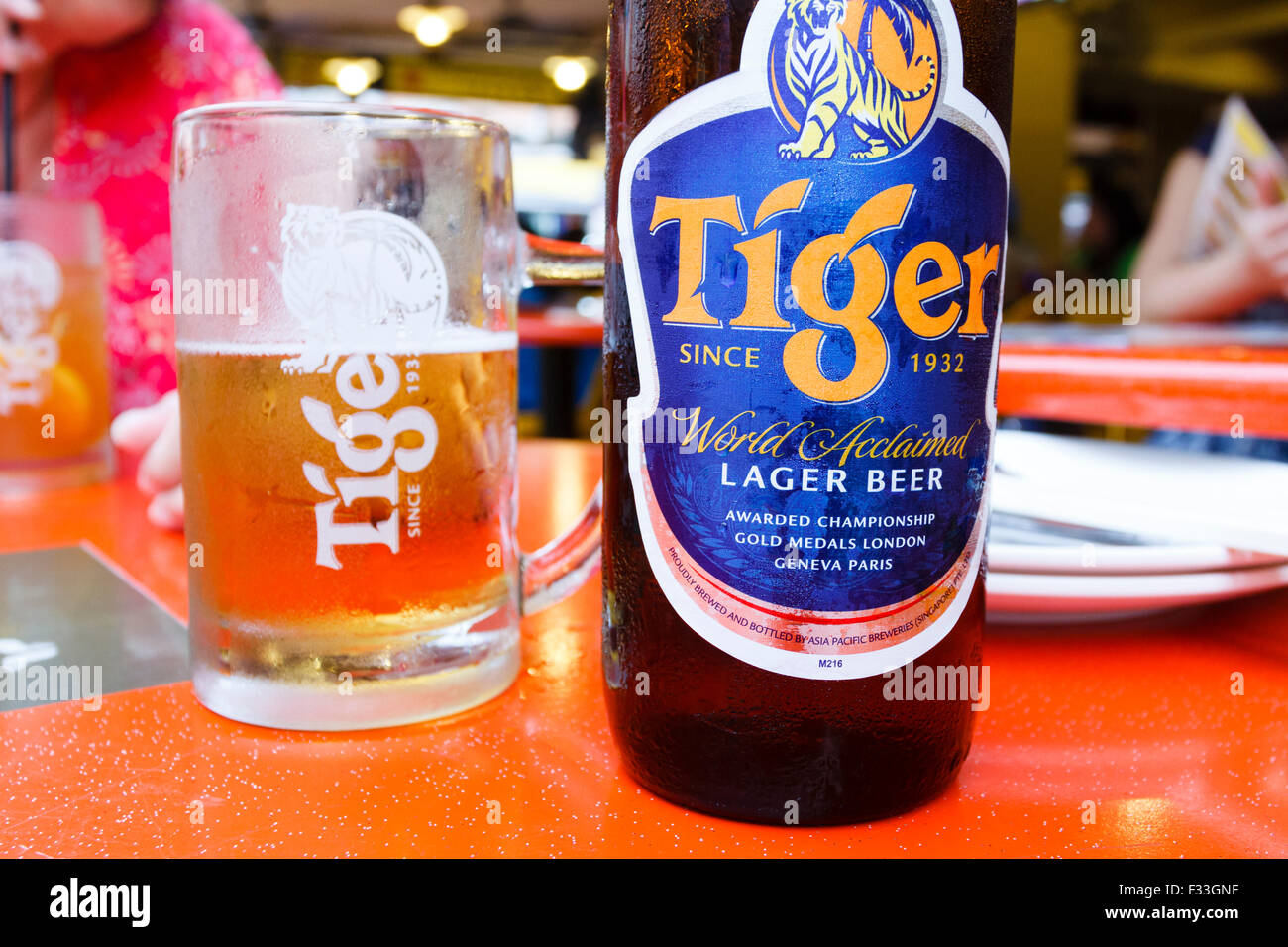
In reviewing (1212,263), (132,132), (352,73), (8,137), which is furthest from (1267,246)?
(352,73)

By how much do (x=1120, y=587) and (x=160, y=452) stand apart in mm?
747

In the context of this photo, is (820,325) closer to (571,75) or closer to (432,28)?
(432,28)

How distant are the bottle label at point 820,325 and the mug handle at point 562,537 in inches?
5.2

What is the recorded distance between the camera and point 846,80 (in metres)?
0.41

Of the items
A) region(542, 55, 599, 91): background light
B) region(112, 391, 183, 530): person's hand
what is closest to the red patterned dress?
region(112, 391, 183, 530): person's hand

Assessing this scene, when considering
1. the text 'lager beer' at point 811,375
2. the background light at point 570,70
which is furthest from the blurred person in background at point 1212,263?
the background light at point 570,70

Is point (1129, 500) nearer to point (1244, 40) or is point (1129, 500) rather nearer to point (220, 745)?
point (220, 745)

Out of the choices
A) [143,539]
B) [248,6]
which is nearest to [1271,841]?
[143,539]

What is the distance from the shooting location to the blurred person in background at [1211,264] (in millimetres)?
2383

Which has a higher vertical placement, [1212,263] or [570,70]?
[570,70]

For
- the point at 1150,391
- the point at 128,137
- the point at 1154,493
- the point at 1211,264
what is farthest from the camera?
the point at 1211,264

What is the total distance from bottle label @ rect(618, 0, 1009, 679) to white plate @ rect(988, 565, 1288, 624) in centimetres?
19
